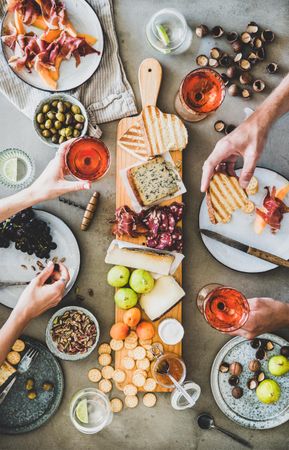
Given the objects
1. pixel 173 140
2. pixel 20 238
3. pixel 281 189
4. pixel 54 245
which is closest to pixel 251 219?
pixel 281 189

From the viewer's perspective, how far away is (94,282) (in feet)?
5.60

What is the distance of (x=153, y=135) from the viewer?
1671 millimetres

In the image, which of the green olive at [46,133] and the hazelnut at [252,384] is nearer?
the green olive at [46,133]

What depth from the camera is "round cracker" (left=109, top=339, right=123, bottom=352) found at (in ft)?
5.45

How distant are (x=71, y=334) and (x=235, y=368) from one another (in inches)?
22.9

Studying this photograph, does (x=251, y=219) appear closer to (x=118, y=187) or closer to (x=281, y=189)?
(x=281, y=189)

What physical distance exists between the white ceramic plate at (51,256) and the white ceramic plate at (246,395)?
1.98 ft

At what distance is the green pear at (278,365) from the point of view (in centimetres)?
168

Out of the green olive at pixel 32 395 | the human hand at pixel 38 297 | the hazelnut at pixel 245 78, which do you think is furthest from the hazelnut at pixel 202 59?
the green olive at pixel 32 395

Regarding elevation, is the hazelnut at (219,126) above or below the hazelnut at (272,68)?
below

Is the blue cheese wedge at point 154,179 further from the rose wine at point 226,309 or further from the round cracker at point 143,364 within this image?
the round cracker at point 143,364

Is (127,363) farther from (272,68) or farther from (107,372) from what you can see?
(272,68)

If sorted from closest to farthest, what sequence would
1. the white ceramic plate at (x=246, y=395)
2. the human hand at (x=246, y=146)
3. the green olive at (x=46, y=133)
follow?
the human hand at (x=246, y=146) → the green olive at (x=46, y=133) → the white ceramic plate at (x=246, y=395)

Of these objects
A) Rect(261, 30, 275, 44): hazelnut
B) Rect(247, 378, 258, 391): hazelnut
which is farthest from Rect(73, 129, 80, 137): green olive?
Rect(247, 378, 258, 391): hazelnut
